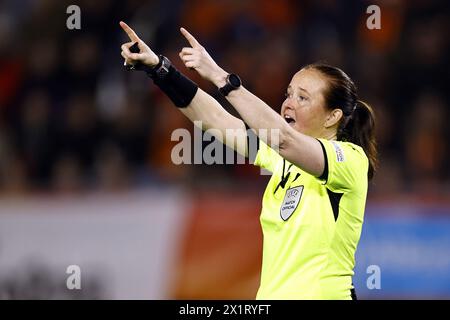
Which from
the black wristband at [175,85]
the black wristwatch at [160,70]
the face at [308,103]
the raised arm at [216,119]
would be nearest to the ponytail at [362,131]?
the face at [308,103]

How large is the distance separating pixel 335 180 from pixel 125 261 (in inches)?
172

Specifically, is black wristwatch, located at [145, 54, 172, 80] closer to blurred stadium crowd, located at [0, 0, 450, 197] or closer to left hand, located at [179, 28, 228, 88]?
left hand, located at [179, 28, 228, 88]

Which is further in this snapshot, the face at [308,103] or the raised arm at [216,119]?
the raised arm at [216,119]

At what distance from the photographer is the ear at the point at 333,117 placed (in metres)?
4.73

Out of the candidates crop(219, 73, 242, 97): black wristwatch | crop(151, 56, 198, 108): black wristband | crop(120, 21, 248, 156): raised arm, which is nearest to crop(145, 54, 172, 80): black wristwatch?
crop(151, 56, 198, 108): black wristband

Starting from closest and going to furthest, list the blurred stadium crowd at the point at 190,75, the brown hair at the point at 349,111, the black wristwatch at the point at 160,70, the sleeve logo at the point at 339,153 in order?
the sleeve logo at the point at 339,153 < the black wristwatch at the point at 160,70 < the brown hair at the point at 349,111 < the blurred stadium crowd at the point at 190,75

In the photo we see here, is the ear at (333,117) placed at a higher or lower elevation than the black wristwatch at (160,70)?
lower

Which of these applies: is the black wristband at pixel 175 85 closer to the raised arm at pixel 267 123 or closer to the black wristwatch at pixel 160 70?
the black wristwatch at pixel 160 70

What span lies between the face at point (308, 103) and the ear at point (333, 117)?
0.02m

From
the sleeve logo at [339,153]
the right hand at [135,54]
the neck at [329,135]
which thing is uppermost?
the right hand at [135,54]

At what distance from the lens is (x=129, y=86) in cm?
989
